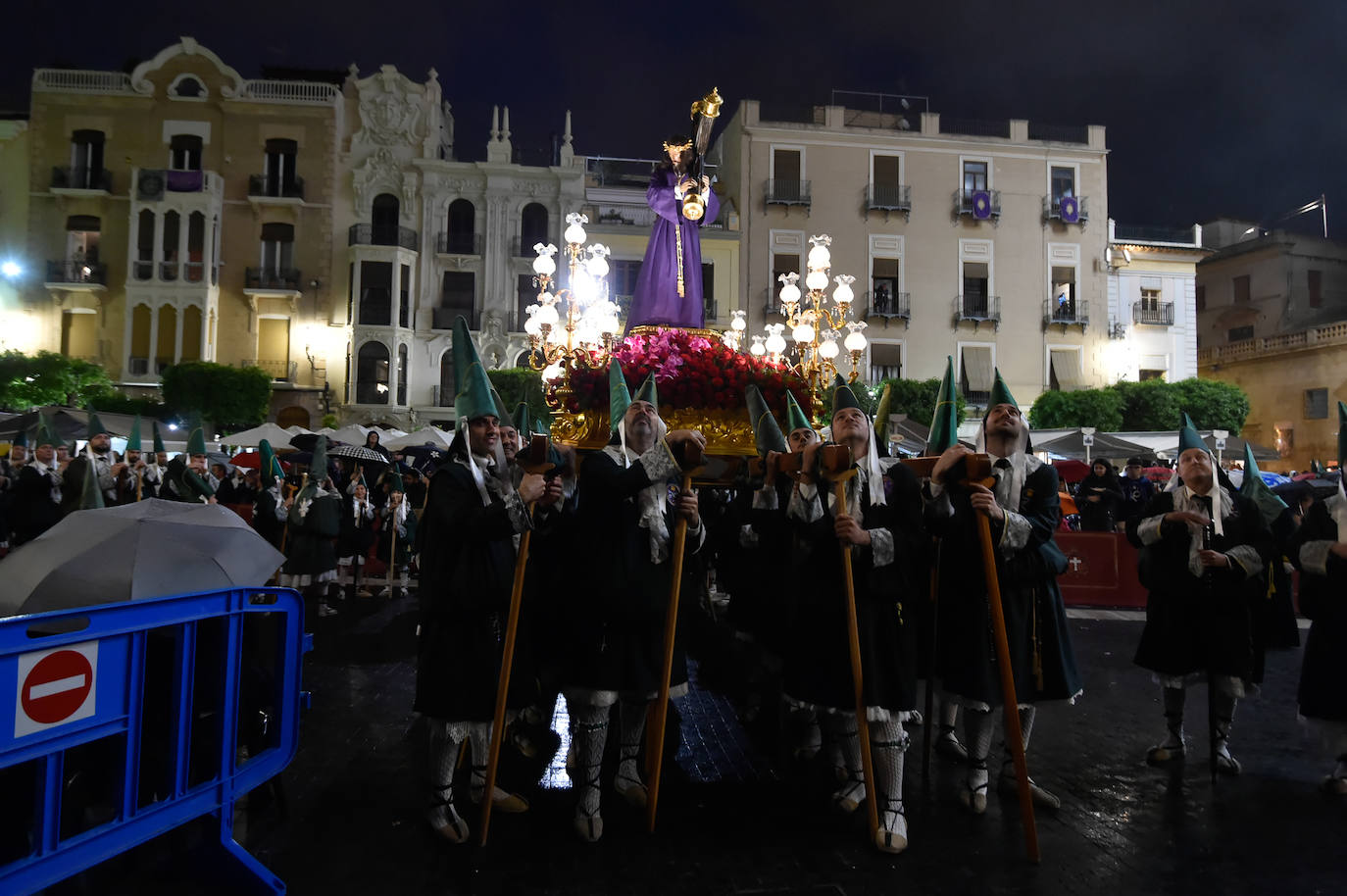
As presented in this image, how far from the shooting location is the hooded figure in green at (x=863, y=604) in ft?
12.4

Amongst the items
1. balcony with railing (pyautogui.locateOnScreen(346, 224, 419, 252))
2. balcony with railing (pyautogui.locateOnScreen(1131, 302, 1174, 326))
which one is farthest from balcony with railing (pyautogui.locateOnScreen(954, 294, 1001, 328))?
balcony with railing (pyautogui.locateOnScreen(346, 224, 419, 252))

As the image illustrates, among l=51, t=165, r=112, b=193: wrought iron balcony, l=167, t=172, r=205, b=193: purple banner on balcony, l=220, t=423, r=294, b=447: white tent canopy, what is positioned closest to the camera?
l=220, t=423, r=294, b=447: white tent canopy

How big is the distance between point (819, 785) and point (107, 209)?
35.2m

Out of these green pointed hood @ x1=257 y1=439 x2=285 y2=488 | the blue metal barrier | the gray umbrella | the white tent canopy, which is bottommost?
the blue metal barrier

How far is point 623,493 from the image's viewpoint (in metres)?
3.96

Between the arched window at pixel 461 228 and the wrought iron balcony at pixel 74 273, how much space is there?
12378mm

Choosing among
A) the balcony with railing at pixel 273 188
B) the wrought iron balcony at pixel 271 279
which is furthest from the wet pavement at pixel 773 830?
the balcony with railing at pixel 273 188

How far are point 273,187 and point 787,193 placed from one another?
64.0 ft

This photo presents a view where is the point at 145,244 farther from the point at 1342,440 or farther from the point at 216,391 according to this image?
the point at 1342,440

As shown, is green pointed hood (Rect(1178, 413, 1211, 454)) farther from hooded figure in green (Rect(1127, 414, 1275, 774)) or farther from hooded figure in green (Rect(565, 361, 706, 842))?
hooded figure in green (Rect(565, 361, 706, 842))

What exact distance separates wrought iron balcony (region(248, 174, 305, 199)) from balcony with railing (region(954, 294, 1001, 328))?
25.3m

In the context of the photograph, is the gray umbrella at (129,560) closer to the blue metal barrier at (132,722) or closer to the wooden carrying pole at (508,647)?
the blue metal barrier at (132,722)

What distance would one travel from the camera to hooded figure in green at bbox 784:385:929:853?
3781 millimetres

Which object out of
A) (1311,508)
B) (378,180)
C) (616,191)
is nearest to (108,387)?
(378,180)
